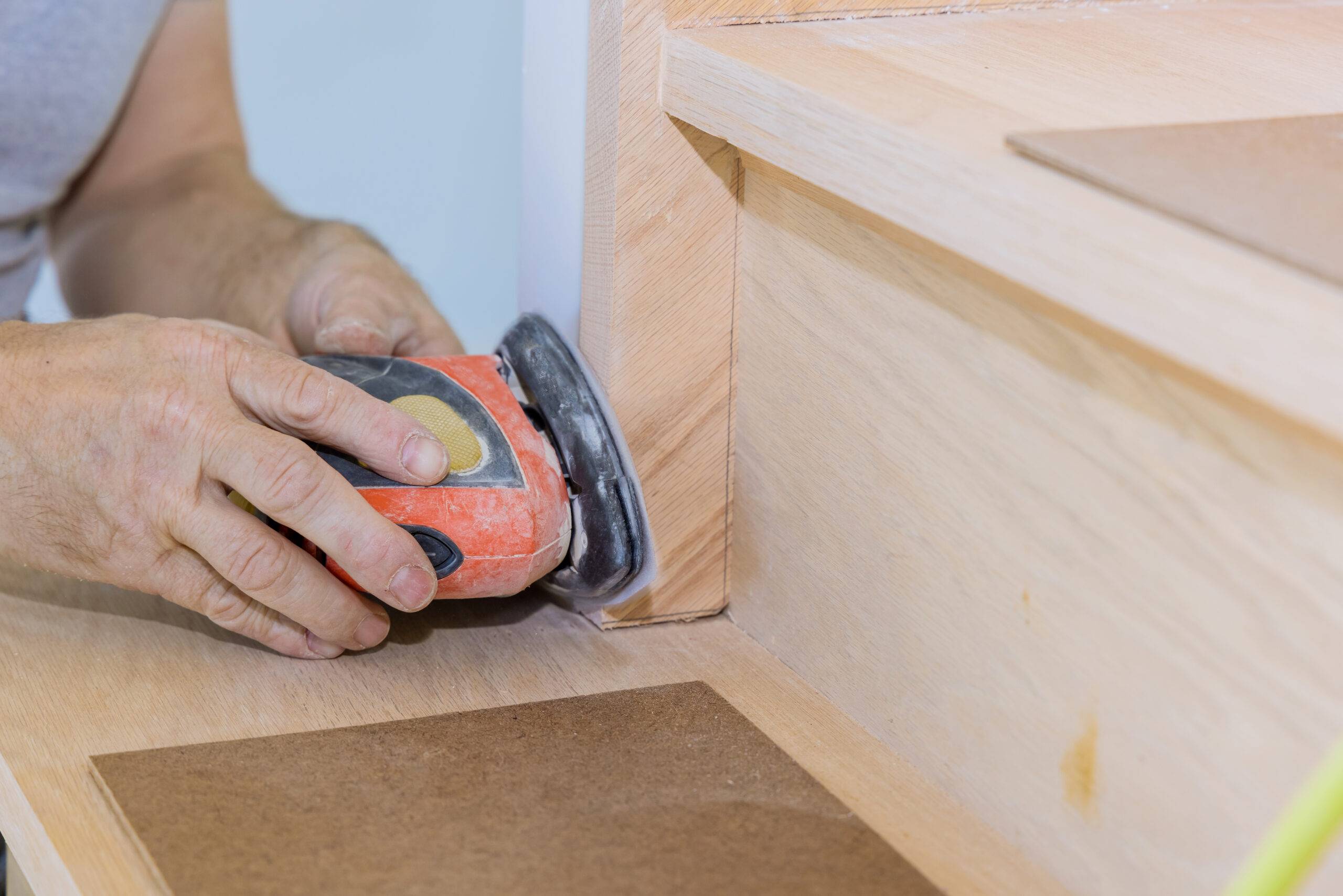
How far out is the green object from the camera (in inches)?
12.2

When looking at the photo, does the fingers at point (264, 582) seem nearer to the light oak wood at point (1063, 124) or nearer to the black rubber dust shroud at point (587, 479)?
the black rubber dust shroud at point (587, 479)

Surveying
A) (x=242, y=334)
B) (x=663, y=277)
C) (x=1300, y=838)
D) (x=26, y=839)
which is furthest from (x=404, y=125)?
(x=1300, y=838)

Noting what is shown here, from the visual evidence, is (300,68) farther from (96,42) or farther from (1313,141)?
(1313,141)

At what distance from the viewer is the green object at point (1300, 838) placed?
12.2 inches

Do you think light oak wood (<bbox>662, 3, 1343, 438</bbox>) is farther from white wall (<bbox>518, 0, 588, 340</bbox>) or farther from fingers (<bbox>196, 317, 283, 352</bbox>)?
fingers (<bbox>196, 317, 283, 352</bbox>)

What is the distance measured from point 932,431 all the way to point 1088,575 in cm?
11

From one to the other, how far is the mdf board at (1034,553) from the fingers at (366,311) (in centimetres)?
31

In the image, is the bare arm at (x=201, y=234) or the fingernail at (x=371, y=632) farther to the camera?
the bare arm at (x=201, y=234)

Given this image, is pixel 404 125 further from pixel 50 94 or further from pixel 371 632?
pixel 371 632

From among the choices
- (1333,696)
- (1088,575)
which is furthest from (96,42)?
(1333,696)

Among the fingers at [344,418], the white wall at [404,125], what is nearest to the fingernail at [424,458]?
the fingers at [344,418]

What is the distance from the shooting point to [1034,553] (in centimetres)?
54

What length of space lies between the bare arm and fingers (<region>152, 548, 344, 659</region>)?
0.28 meters

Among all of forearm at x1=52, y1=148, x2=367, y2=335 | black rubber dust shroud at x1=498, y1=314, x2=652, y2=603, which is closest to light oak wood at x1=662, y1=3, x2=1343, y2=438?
black rubber dust shroud at x1=498, y1=314, x2=652, y2=603
